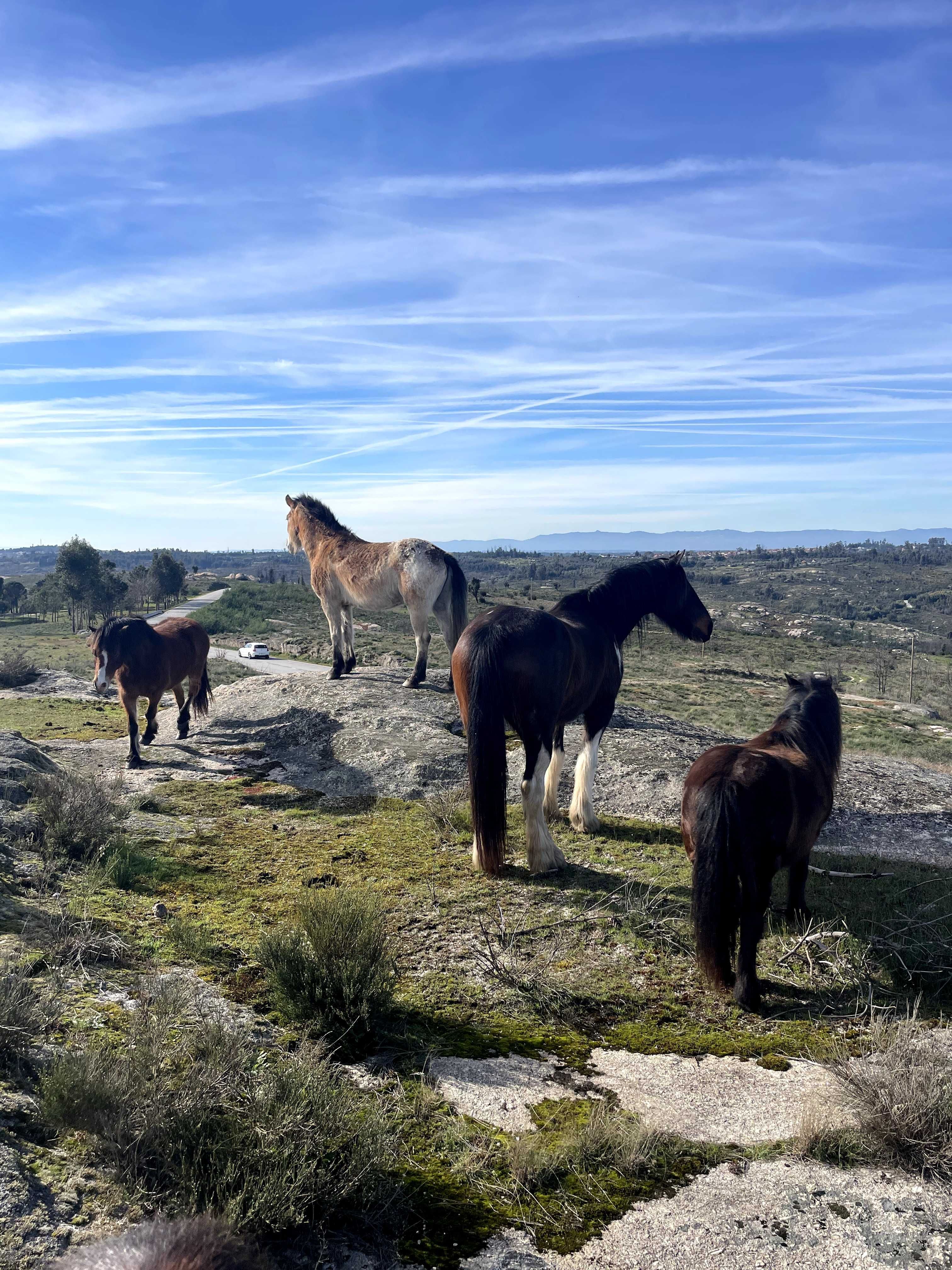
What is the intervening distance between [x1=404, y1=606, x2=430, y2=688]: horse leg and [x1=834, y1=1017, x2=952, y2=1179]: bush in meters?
9.36

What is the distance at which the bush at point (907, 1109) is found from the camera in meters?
3.14

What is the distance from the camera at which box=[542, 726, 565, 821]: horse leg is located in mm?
8406

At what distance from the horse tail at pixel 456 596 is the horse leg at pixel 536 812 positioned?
5621 millimetres

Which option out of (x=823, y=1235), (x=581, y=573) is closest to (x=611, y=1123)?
(x=823, y=1235)

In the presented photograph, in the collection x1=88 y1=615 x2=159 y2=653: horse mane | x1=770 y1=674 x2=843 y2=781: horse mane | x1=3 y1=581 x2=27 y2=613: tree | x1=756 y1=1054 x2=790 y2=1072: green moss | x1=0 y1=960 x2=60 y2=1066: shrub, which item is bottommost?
x1=756 y1=1054 x2=790 y2=1072: green moss

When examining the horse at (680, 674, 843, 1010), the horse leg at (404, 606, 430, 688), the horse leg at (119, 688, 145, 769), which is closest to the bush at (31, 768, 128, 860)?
the horse leg at (119, 688, 145, 769)

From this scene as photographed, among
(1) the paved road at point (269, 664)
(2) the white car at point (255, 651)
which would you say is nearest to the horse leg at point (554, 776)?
(1) the paved road at point (269, 664)

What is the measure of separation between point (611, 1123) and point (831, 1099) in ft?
3.66

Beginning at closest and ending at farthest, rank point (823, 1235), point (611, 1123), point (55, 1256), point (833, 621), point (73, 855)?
point (55, 1256) < point (823, 1235) < point (611, 1123) < point (73, 855) < point (833, 621)

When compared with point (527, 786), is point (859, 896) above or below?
below

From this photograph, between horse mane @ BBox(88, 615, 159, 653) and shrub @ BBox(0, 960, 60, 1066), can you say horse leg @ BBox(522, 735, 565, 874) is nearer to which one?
shrub @ BBox(0, 960, 60, 1066)

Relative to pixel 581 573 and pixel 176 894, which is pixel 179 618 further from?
pixel 581 573

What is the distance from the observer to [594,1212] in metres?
2.94

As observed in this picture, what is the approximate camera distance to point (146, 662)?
1218 cm
